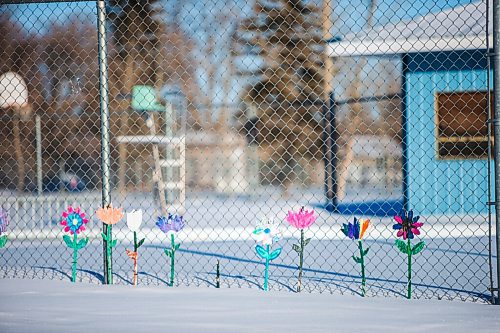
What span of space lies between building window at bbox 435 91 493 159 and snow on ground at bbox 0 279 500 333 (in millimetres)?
6000

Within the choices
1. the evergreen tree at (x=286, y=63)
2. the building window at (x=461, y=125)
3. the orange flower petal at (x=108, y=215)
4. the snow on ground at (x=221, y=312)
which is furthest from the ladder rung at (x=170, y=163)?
the evergreen tree at (x=286, y=63)

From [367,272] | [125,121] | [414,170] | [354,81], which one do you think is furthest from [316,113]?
[367,272]

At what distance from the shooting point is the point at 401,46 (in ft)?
24.0

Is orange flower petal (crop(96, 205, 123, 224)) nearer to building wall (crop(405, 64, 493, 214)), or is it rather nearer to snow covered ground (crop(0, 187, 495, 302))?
snow covered ground (crop(0, 187, 495, 302))

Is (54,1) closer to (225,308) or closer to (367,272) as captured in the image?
(225,308)

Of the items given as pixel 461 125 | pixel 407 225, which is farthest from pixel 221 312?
pixel 461 125

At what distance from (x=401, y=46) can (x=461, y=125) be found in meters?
2.38

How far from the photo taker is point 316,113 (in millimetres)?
18922

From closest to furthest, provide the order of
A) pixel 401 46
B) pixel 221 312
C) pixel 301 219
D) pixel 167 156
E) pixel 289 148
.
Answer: pixel 221 312, pixel 301 219, pixel 401 46, pixel 167 156, pixel 289 148

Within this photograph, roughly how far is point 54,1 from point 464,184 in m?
6.77

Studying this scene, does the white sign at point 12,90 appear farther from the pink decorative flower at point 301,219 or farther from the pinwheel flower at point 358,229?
the pinwheel flower at point 358,229

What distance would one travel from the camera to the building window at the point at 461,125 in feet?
28.0

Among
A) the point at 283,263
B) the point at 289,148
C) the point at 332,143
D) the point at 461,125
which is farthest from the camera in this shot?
the point at 289,148

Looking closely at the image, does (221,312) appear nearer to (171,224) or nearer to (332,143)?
(171,224)
